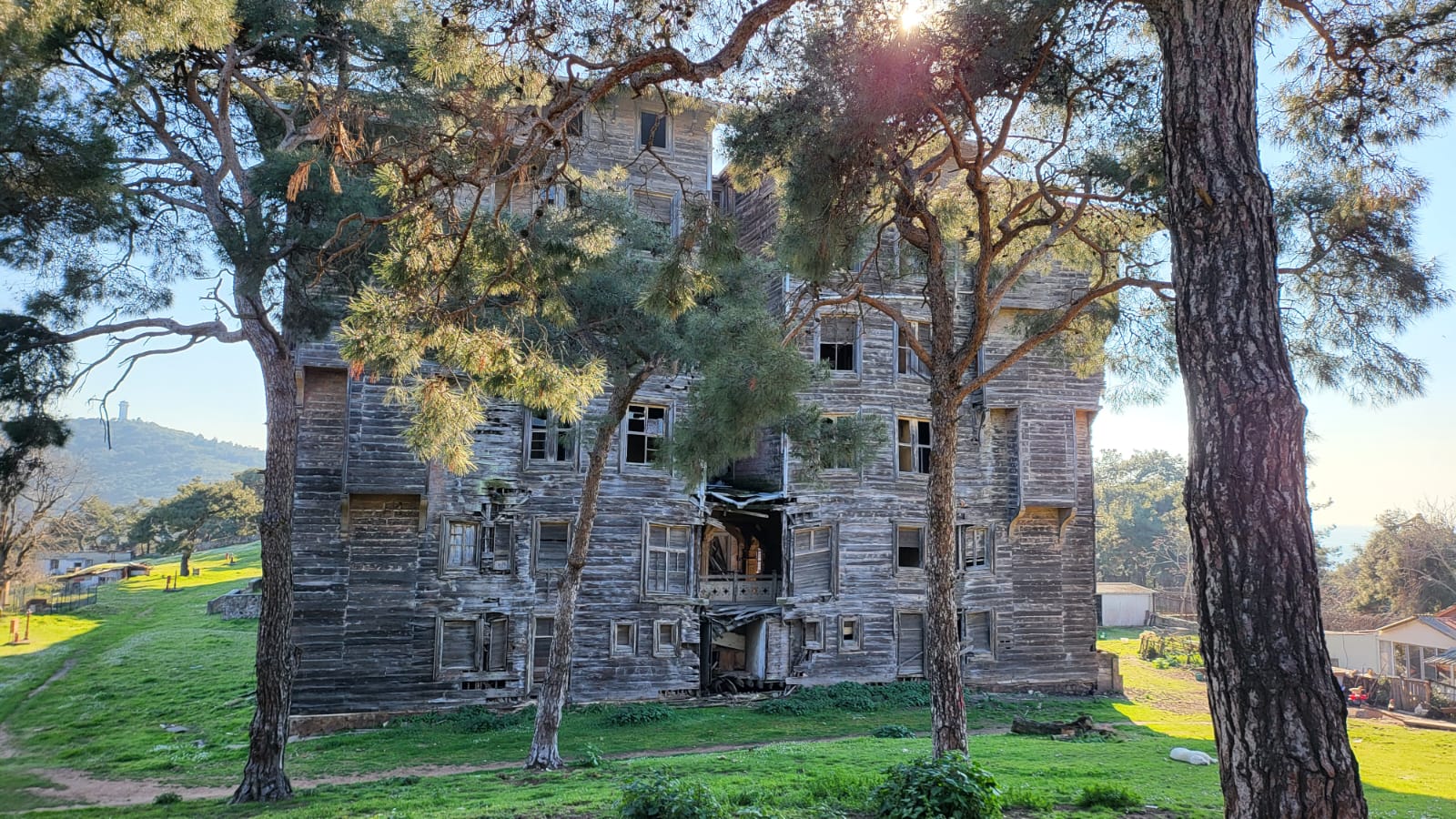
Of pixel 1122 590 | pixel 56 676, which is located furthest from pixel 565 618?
pixel 1122 590

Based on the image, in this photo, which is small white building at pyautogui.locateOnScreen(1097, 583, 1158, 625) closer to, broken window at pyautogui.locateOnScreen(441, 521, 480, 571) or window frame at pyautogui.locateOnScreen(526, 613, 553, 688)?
window frame at pyautogui.locateOnScreen(526, 613, 553, 688)

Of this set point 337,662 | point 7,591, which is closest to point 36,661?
point 7,591

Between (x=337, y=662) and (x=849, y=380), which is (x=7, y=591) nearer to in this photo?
(x=337, y=662)

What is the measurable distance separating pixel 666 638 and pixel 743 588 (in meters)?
3.02

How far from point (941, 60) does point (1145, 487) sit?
81.7m

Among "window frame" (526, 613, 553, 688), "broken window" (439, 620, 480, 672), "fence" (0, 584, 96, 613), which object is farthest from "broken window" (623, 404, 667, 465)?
"fence" (0, 584, 96, 613)

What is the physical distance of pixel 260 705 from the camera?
13.5 metres

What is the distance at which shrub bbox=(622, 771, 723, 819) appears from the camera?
788 cm

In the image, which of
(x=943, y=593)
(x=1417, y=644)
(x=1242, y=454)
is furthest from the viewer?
(x=1417, y=644)

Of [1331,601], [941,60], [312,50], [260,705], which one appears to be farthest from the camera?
[1331,601]

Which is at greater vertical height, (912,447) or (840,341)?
(840,341)

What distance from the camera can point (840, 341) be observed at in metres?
27.0

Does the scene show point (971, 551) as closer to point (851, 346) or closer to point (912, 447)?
point (912, 447)

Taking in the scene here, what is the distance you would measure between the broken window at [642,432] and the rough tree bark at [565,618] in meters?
7.31
